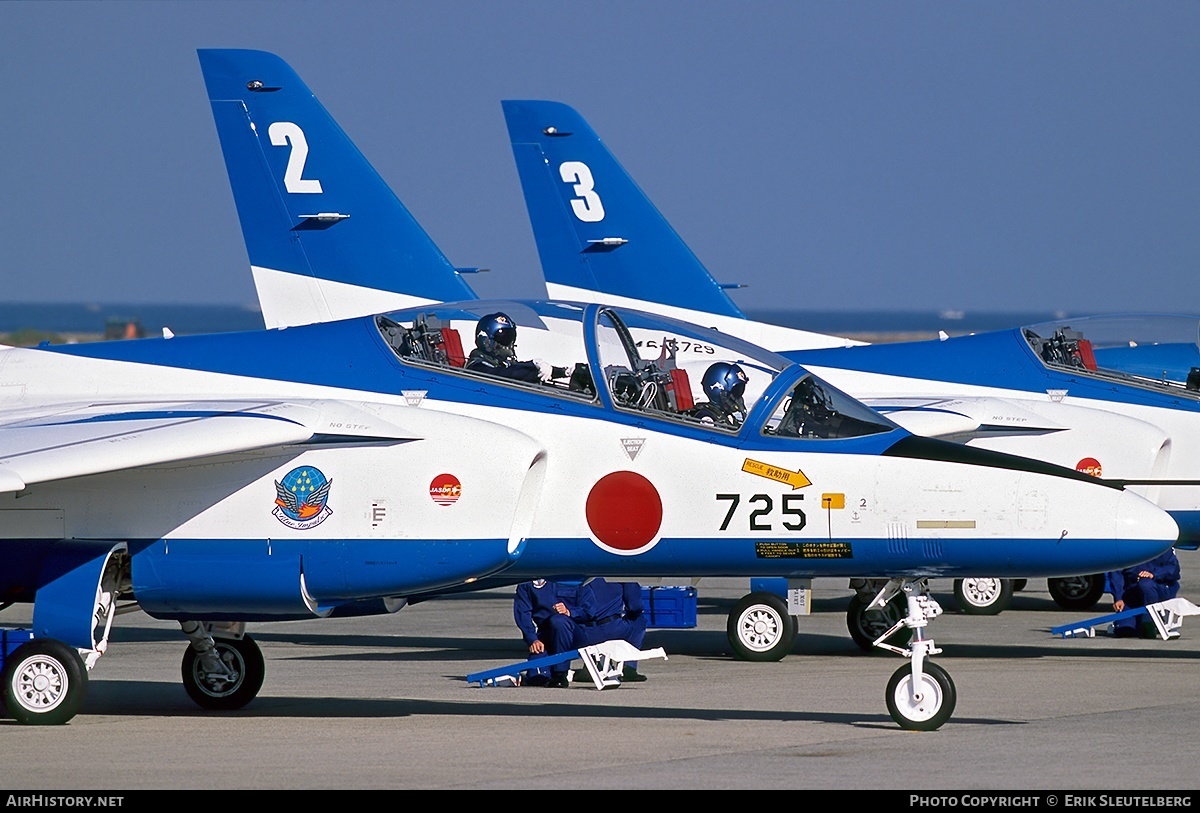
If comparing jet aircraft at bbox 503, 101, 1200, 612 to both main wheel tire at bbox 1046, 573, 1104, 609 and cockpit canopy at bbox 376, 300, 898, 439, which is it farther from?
cockpit canopy at bbox 376, 300, 898, 439

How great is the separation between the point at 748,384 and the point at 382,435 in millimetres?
2145

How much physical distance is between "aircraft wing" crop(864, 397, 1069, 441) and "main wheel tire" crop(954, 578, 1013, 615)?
1974 millimetres

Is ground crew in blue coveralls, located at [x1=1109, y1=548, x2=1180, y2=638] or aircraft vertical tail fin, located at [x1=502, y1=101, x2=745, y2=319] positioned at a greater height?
aircraft vertical tail fin, located at [x1=502, y1=101, x2=745, y2=319]

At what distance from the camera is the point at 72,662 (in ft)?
33.0

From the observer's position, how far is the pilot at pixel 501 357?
10172 mm

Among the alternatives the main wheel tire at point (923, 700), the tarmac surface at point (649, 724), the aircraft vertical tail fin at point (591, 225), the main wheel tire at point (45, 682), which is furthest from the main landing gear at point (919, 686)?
the aircraft vertical tail fin at point (591, 225)

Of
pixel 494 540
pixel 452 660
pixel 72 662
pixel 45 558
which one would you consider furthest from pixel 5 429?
pixel 452 660

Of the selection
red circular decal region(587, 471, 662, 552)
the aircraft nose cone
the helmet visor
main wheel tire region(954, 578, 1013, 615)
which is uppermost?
the helmet visor

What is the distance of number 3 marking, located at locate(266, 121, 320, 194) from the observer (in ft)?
64.3

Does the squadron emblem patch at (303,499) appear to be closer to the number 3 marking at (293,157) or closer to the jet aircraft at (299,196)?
the jet aircraft at (299,196)

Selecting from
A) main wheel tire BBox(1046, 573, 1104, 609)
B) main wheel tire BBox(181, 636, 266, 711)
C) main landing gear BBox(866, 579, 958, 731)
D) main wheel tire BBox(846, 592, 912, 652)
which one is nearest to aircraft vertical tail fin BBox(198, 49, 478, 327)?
main wheel tire BBox(846, 592, 912, 652)

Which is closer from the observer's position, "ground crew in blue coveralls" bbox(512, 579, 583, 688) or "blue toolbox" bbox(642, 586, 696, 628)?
"ground crew in blue coveralls" bbox(512, 579, 583, 688)

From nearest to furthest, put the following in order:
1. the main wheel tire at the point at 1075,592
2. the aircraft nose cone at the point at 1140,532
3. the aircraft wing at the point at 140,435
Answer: the aircraft wing at the point at 140,435 < the aircraft nose cone at the point at 1140,532 < the main wheel tire at the point at 1075,592

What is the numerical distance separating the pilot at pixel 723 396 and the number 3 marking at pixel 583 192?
13.4 metres
